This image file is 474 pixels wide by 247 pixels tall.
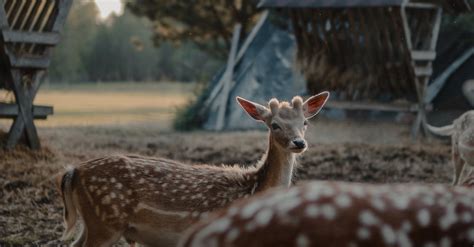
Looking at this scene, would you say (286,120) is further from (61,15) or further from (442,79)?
(442,79)

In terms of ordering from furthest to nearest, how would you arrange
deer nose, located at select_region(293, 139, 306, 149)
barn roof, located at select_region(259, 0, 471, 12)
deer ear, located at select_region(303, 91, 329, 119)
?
barn roof, located at select_region(259, 0, 471, 12)
deer ear, located at select_region(303, 91, 329, 119)
deer nose, located at select_region(293, 139, 306, 149)

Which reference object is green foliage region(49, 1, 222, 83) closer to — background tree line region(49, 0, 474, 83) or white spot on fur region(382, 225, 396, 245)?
background tree line region(49, 0, 474, 83)

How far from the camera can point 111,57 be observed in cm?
6800

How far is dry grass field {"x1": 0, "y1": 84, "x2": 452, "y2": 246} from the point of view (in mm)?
8922

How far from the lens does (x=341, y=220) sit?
119 inches

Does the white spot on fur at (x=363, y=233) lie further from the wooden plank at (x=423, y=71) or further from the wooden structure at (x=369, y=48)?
the wooden plank at (x=423, y=71)

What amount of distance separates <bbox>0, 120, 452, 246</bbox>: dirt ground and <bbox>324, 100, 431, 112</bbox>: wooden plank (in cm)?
52

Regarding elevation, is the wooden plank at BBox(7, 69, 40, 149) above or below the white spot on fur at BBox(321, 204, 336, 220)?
below

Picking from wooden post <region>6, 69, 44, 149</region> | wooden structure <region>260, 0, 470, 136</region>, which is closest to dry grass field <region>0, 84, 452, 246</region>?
wooden post <region>6, 69, 44, 149</region>

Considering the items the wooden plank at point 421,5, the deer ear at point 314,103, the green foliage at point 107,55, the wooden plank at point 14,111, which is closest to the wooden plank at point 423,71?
the wooden plank at point 421,5

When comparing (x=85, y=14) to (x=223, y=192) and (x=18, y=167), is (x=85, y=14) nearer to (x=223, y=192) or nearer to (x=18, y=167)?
(x=18, y=167)

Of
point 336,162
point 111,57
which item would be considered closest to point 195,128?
point 336,162

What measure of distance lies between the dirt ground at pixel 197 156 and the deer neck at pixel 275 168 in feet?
3.64

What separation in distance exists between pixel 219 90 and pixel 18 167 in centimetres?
933
